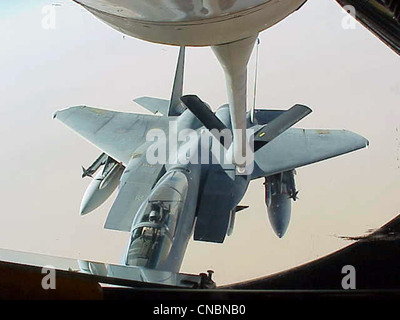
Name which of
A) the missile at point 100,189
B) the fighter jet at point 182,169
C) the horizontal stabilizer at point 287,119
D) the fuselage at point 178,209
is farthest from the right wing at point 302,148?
the missile at point 100,189

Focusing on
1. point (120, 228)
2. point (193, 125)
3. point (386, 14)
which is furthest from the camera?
point (193, 125)

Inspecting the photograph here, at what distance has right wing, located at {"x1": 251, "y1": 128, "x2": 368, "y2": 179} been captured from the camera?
120 inches

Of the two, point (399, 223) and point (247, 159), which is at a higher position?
Answer: point (247, 159)

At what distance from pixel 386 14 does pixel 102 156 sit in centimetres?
262

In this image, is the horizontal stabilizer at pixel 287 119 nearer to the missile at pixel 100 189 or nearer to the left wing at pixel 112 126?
the left wing at pixel 112 126

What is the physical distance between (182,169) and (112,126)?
4.30 feet

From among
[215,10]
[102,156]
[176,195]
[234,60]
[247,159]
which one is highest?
[102,156]

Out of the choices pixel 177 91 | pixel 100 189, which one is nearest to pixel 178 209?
pixel 100 189

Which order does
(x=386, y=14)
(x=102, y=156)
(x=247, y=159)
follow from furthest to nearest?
(x=102, y=156) → (x=247, y=159) → (x=386, y=14)

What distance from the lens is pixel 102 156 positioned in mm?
3457

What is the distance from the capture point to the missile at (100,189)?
3.32 metres
